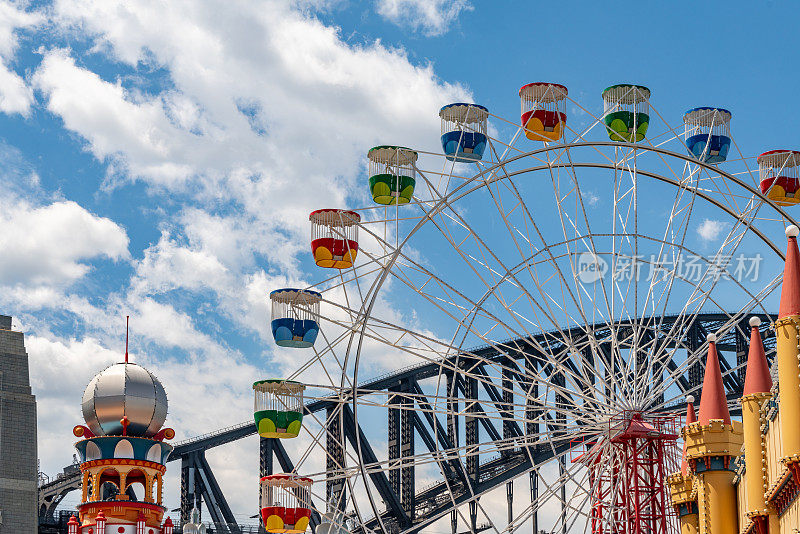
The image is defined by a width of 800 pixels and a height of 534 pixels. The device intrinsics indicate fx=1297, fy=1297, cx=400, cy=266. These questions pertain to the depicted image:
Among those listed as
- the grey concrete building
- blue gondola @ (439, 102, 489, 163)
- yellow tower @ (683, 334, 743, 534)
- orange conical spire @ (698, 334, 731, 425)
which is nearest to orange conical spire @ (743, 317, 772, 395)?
yellow tower @ (683, 334, 743, 534)

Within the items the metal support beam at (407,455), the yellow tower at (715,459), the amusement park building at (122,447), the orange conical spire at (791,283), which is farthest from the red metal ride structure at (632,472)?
the metal support beam at (407,455)

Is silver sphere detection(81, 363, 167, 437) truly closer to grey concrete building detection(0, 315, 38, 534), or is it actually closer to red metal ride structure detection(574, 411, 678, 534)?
grey concrete building detection(0, 315, 38, 534)

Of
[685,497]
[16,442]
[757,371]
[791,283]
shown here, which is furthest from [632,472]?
[16,442]

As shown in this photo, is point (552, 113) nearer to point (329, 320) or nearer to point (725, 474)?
point (329, 320)

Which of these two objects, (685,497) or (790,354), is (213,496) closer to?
(685,497)

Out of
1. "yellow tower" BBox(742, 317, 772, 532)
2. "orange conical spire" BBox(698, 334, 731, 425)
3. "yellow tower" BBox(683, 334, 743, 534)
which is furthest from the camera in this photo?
"orange conical spire" BBox(698, 334, 731, 425)

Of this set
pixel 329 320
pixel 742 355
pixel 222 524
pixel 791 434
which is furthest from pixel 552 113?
pixel 742 355

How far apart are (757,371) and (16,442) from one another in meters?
30.4

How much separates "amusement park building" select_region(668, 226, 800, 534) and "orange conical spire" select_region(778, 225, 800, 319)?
0.6 inches

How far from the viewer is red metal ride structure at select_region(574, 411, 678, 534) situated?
3094 centimetres

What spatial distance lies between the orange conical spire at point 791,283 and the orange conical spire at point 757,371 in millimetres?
2087

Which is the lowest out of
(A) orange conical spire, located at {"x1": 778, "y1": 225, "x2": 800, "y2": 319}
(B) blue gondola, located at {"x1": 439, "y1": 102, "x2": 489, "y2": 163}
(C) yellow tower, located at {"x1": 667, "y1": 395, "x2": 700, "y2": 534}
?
(C) yellow tower, located at {"x1": 667, "y1": 395, "x2": 700, "y2": 534}

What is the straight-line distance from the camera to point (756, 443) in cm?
2294

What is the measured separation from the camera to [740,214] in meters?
33.6
